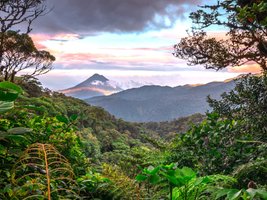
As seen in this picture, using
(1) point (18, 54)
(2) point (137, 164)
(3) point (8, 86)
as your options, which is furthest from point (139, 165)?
(1) point (18, 54)

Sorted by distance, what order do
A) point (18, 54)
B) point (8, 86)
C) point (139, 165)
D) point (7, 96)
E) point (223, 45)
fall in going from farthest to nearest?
point (18, 54) < point (223, 45) < point (139, 165) < point (8, 86) < point (7, 96)

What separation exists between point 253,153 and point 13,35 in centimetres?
2230

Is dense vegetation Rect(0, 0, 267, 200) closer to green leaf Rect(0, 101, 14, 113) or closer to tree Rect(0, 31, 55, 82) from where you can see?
green leaf Rect(0, 101, 14, 113)

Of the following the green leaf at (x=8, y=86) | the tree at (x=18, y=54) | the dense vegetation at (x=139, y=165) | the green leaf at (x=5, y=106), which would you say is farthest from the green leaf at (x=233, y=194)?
the tree at (x=18, y=54)

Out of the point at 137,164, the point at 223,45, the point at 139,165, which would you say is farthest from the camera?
the point at 223,45

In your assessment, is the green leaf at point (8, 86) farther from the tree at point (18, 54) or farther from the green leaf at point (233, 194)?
the tree at point (18, 54)

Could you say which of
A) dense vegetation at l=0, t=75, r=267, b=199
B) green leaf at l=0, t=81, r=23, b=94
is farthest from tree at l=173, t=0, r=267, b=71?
green leaf at l=0, t=81, r=23, b=94

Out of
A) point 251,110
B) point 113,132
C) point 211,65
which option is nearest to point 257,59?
point 211,65

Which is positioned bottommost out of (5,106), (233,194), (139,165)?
(139,165)

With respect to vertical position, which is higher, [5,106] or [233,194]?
[5,106]

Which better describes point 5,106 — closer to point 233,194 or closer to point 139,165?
point 233,194

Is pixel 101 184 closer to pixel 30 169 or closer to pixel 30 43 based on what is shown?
pixel 30 169

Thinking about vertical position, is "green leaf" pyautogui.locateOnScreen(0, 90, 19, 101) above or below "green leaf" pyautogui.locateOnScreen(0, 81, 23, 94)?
below

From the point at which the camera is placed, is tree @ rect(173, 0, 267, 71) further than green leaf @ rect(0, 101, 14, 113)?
Yes
